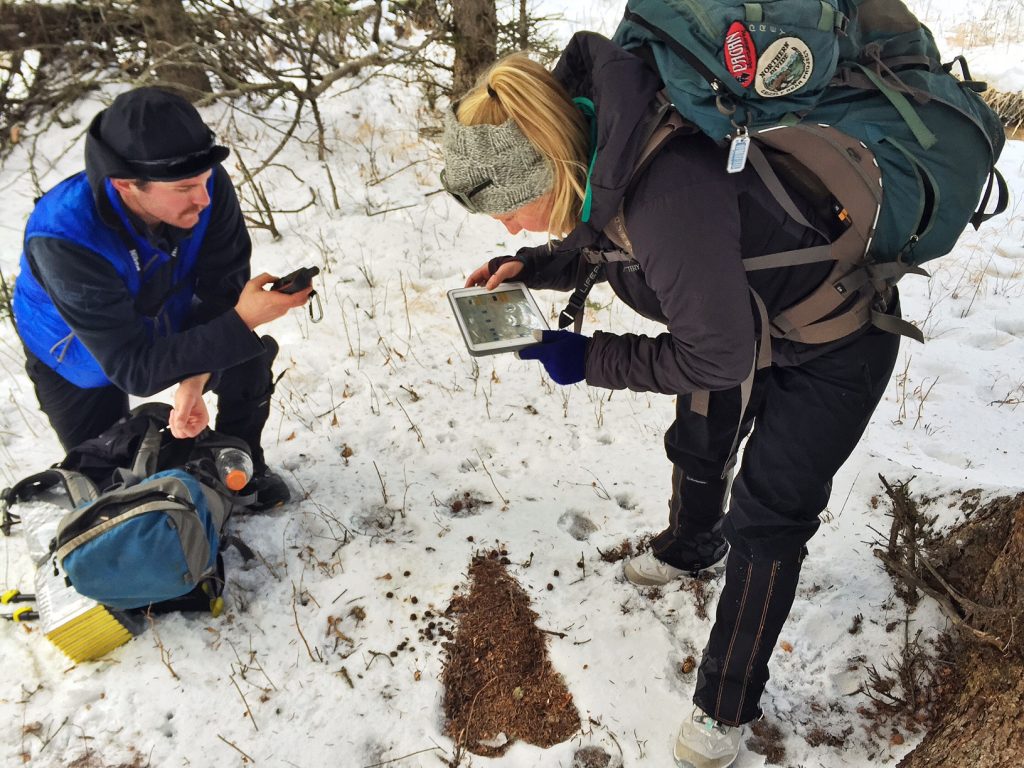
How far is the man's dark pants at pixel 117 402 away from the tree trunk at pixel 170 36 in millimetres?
3533

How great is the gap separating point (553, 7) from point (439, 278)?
670 cm

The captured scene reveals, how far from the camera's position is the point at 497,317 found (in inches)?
98.5

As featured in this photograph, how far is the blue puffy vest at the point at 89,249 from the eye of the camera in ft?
7.68

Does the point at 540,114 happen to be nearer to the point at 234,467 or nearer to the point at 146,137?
the point at 146,137

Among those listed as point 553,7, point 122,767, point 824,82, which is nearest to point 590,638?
point 122,767

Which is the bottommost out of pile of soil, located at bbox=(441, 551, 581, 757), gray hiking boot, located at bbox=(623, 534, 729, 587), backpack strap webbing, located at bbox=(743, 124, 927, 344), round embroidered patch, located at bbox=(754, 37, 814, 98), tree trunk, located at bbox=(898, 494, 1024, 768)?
pile of soil, located at bbox=(441, 551, 581, 757)

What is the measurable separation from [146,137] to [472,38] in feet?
13.0

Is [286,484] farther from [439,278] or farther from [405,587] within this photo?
[439,278]

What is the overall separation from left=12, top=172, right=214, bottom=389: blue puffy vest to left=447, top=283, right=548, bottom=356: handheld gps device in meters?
1.17

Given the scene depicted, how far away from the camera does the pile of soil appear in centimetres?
238

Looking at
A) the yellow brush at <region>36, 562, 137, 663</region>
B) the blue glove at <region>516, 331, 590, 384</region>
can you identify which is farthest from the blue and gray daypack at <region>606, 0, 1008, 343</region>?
the yellow brush at <region>36, 562, 137, 663</region>

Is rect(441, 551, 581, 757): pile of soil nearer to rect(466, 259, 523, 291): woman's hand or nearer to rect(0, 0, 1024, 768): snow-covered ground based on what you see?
rect(0, 0, 1024, 768): snow-covered ground

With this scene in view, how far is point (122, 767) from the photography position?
7.36 ft

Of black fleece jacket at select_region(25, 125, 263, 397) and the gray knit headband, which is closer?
the gray knit headband
